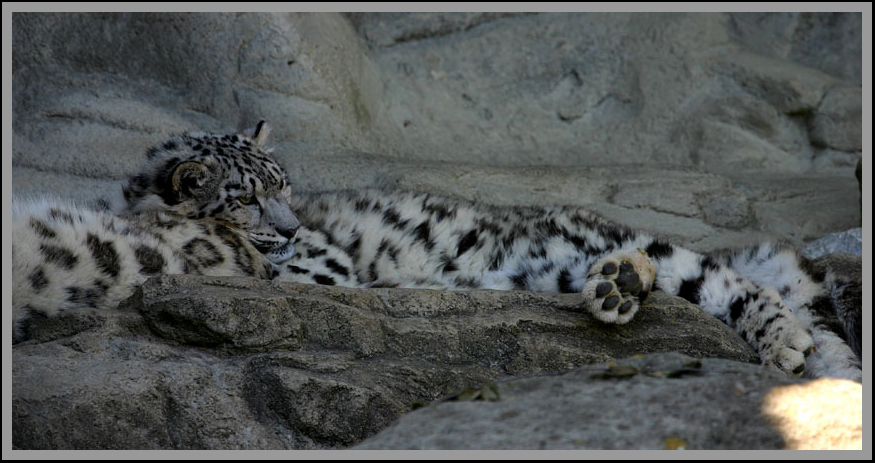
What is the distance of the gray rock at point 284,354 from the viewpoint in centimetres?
306

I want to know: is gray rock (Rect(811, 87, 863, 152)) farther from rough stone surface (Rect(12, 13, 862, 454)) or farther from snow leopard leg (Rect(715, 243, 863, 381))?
snow leopard leg (Rect(715, 243, 863, 381))

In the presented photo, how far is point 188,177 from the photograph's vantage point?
171 inches

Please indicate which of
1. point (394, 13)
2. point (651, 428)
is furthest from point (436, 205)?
point (394, 13)

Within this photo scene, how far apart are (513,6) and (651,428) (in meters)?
6.15

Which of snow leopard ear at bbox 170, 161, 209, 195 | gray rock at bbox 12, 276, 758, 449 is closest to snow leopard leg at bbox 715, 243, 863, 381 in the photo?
gray rock at bbox 12, 276, 758, 449

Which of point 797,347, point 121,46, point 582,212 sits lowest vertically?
point 797,347

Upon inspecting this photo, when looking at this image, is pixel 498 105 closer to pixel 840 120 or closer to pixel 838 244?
pixel 840 120

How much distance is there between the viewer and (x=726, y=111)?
773cm

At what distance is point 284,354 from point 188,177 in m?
1.31

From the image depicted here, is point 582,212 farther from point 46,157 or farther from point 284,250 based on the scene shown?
point 46,157

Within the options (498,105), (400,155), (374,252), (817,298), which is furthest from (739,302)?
(498,105)

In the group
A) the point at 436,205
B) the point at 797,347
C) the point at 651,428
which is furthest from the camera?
the point at 436,205

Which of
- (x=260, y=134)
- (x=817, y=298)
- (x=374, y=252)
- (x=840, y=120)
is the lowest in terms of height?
(x=817, y=298)

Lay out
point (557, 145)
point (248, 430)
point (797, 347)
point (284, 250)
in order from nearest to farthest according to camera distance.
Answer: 1. point (248, 430)
2. point (797, 347)
3. point (284, 250)
4. point (557, 145)
